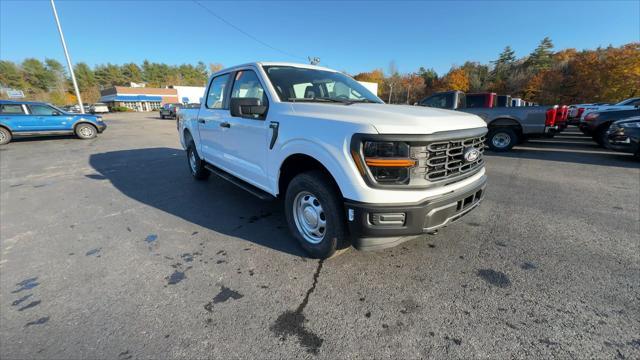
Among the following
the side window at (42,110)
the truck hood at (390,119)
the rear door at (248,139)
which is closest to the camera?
the truck hood at (390,119)

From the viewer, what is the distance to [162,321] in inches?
79.0

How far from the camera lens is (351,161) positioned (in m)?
2.12

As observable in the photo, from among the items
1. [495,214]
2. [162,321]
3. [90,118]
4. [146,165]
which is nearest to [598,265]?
[495,214]

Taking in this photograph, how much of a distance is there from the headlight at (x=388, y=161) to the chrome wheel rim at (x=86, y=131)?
619 inches

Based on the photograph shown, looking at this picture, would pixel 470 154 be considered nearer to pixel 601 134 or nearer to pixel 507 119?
pixel 507 119

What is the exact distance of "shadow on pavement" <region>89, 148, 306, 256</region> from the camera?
3.37 m

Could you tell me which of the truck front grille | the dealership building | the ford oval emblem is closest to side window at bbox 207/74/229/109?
the truck front grille

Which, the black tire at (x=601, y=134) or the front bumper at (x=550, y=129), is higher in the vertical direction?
the front bumper at (x=550, y=129)

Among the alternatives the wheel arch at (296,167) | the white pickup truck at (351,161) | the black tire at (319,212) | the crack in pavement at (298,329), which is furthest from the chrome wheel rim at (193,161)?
the crack in pavement at (298,329)

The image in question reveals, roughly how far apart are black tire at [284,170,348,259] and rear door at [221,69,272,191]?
23.2 inches

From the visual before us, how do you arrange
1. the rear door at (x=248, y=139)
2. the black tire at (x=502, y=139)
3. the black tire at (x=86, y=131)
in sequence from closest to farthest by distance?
the rear door at (x=248, y=139) < the black tire at (x=502, y=139) < the black tire at (x=86, y=131)

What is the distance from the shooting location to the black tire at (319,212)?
7.80 feet

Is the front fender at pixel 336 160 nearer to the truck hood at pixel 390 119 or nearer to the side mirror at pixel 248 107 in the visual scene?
the truck hood at pixel 390 119

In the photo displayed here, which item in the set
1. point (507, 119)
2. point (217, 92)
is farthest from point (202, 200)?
point (507, 119)
